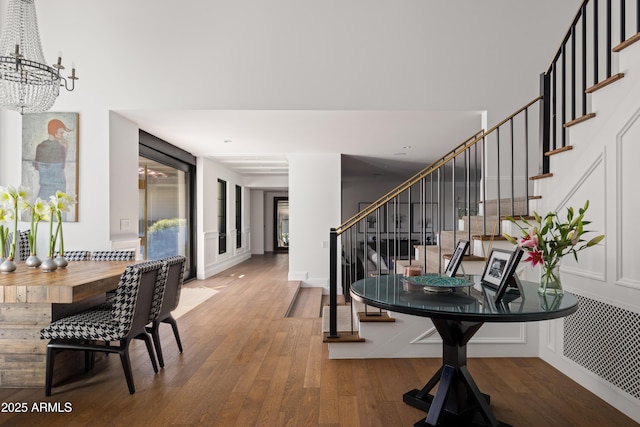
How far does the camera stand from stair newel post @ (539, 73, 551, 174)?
3403 mm

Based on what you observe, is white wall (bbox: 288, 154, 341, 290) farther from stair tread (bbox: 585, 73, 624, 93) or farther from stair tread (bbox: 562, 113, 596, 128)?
stair tread (bbox: 585, 73, 624, 93)

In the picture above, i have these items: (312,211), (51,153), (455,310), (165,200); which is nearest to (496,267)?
(455,310)

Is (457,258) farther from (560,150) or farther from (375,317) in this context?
(560,150)

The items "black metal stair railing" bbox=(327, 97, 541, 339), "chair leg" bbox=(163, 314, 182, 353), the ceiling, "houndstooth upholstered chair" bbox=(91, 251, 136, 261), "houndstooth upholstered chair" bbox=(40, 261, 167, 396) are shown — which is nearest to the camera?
"houndstooth upholstered chair" bbox=(40, 261, 167, 396)

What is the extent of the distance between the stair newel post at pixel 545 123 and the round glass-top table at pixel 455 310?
1394 mm

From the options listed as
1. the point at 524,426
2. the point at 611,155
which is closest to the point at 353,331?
the point at 524,426

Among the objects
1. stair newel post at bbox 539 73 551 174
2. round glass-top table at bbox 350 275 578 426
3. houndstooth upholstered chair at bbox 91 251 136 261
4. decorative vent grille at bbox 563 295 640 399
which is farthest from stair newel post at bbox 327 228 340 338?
houndstooth upholstered chair at bbox 91 251 136 261

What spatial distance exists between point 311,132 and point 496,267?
3771 mm

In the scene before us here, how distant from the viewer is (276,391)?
278 centimetres

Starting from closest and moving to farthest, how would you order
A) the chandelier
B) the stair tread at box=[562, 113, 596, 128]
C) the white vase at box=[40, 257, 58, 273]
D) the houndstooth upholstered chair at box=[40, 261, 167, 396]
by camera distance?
the houndstooth upholstered chair at box=[40, 261, 167, 396]
the stair tread at box=[562, 113, 596, 128]
the chandelier
the white vase at box=[40, 257, 58, 273]

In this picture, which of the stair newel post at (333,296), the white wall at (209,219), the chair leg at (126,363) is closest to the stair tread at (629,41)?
the stair newel post at (333,296)

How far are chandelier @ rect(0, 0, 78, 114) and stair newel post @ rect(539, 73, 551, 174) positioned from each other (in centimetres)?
375

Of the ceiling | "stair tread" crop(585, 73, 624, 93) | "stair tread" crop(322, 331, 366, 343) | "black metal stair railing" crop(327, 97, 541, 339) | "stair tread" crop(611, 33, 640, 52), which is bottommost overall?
"stair tread" crop(322, 331, 366, 343)

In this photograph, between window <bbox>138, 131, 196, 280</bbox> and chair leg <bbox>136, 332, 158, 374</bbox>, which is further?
window <bbox>138, 131, 196, 280</bbox>
